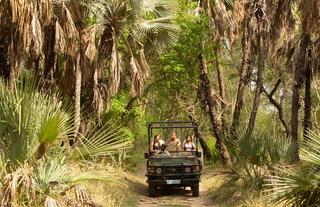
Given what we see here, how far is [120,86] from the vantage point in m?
19.2

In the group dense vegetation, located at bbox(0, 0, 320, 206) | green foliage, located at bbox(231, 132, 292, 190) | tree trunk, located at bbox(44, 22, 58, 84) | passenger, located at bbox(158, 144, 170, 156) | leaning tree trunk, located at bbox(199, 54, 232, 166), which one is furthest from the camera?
leaning tree trunk, located at bbox(199, 54, 232, 166)

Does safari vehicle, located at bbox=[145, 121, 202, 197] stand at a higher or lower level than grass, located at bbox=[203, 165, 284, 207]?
higher

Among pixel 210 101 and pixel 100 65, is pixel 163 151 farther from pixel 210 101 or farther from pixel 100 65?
pixel 210 101

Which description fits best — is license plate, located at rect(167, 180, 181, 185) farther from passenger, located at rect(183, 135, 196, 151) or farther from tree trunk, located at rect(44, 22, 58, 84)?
tree trunk, located at rect(44, 22, 58, 84)

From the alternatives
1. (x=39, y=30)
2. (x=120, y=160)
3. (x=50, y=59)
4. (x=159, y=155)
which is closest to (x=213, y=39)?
(x=120, y=160)

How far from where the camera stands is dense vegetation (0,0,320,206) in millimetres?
7367

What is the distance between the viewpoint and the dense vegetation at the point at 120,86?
24.2 ft

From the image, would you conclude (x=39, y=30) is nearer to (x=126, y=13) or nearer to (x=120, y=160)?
(x=126, y=13)

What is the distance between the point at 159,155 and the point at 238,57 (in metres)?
24.1

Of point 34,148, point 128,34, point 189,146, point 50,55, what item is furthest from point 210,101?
point 34,148

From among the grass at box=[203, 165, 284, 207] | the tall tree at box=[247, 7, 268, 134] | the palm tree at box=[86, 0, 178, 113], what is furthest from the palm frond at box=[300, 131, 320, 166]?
the tall tree at box=[247, 7, 268, 134]

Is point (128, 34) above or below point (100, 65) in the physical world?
above

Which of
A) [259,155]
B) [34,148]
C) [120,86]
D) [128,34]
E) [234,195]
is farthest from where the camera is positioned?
[120,86]

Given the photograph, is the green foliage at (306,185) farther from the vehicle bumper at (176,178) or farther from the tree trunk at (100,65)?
the tree trunk at (100,65)
